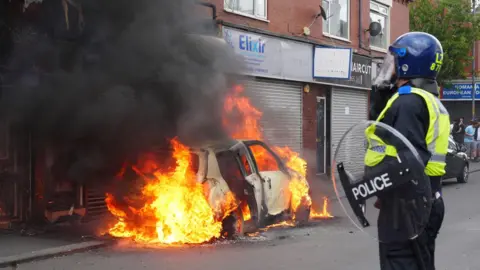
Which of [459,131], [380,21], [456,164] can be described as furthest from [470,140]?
[456,164]

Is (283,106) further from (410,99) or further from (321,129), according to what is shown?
(410,99)

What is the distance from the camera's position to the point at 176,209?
25.8 feet

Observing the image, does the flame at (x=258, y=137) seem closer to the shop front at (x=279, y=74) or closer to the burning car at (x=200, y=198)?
the burning car at (x=200, y=198)

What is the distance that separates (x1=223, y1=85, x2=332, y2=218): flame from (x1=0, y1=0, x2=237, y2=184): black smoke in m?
0.39

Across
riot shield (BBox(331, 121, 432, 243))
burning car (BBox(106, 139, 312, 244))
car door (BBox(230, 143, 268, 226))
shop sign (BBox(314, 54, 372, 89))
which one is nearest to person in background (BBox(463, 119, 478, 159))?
shop sign (BBox(314, 54, 372, 89))

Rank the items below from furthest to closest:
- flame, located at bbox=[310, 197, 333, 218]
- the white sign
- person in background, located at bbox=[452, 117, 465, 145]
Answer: person in background, located at bbox=[452, 117, 465, 145] → the white sign → flame, located at bbox=[310, 197, 333, 218]

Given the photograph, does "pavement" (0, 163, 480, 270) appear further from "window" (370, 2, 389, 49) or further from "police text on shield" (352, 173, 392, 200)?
"window" (370, 2, 389, 49)

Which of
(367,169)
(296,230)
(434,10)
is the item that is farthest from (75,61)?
(434,10)

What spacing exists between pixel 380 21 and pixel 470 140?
7.39m

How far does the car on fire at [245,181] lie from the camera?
8.00m

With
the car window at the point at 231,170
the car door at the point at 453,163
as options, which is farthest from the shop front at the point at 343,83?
the car window at the point at 231,170

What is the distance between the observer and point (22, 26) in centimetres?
894

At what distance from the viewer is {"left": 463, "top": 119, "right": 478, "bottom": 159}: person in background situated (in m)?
23.9

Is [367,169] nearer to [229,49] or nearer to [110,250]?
[110,250]
